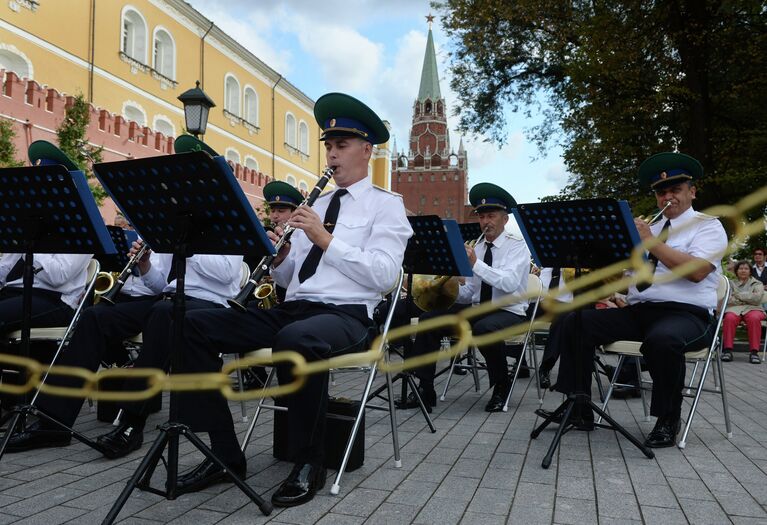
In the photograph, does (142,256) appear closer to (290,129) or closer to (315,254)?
(315,254)

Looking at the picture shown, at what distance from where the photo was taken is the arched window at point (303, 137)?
42375 millimetres

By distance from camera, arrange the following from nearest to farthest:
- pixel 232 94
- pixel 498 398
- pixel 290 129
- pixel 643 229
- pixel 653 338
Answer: pixel 643 229 < pixel 653 338 < pixel 498 398 < pixel 232 94 < pixel 290 129

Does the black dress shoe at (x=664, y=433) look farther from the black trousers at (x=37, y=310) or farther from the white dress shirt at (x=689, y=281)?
the black trousers at (x=37, y=310)

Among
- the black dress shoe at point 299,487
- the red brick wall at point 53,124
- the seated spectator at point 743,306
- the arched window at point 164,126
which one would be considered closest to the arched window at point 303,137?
the arched window at point 164,126

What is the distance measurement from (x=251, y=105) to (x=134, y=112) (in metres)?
10.4

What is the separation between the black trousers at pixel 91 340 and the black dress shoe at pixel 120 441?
0.30 meters

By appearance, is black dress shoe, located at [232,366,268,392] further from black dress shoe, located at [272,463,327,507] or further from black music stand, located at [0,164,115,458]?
black dress shoe, located at [272,463,327,507]

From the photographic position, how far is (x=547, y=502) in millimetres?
3012

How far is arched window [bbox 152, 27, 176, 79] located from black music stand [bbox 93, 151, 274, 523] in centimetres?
2824

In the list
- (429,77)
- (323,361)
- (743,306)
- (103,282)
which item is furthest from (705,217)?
(429,77)

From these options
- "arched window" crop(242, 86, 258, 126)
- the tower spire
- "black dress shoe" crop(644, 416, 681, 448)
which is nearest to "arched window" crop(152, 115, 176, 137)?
"arched window" crop(242, 86, 258, 126)

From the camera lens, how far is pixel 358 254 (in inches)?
130

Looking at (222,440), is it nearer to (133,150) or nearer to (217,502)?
(217,502)

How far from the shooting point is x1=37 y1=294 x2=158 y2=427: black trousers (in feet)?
12.4
